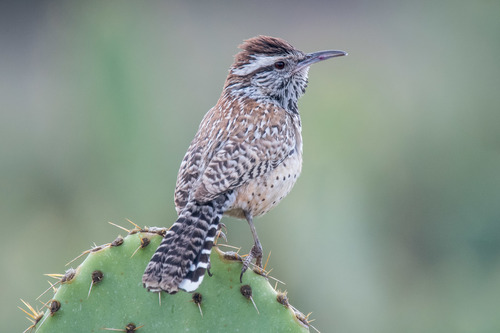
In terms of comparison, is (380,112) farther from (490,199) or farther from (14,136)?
(14,136)

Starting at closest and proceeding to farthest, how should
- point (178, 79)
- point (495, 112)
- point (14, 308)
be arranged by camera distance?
point (14, 308)
point (178, 79)
point (495, 112)

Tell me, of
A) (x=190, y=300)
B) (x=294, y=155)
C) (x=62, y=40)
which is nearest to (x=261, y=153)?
(x=294, y=155)

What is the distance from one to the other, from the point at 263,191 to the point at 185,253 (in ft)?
1.72

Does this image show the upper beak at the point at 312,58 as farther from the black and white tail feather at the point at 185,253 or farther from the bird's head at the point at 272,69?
the black and white tail feather at the point at 185,253

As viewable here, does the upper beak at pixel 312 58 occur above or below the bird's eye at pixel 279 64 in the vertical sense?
above

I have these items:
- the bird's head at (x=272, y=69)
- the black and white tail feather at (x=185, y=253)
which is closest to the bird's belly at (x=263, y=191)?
the black and white tail feather at (x=185, y=253)

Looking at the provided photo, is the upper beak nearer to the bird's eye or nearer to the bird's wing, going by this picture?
the bird's eye

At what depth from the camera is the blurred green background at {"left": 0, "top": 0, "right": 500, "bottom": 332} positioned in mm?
3850

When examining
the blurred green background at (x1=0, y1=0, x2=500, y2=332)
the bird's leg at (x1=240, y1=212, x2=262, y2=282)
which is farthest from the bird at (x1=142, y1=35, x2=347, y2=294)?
the blurred green background at (x1=0, y1=0, x2=500, y2=332)

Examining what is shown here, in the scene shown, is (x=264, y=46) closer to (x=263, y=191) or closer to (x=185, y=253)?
→ (x=263, y=191)

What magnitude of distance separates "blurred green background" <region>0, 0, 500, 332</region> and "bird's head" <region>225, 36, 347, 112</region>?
1.31 meters

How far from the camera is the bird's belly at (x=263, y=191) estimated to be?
7.06ft

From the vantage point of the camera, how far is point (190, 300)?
1656 mm

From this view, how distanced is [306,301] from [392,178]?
1.34m
